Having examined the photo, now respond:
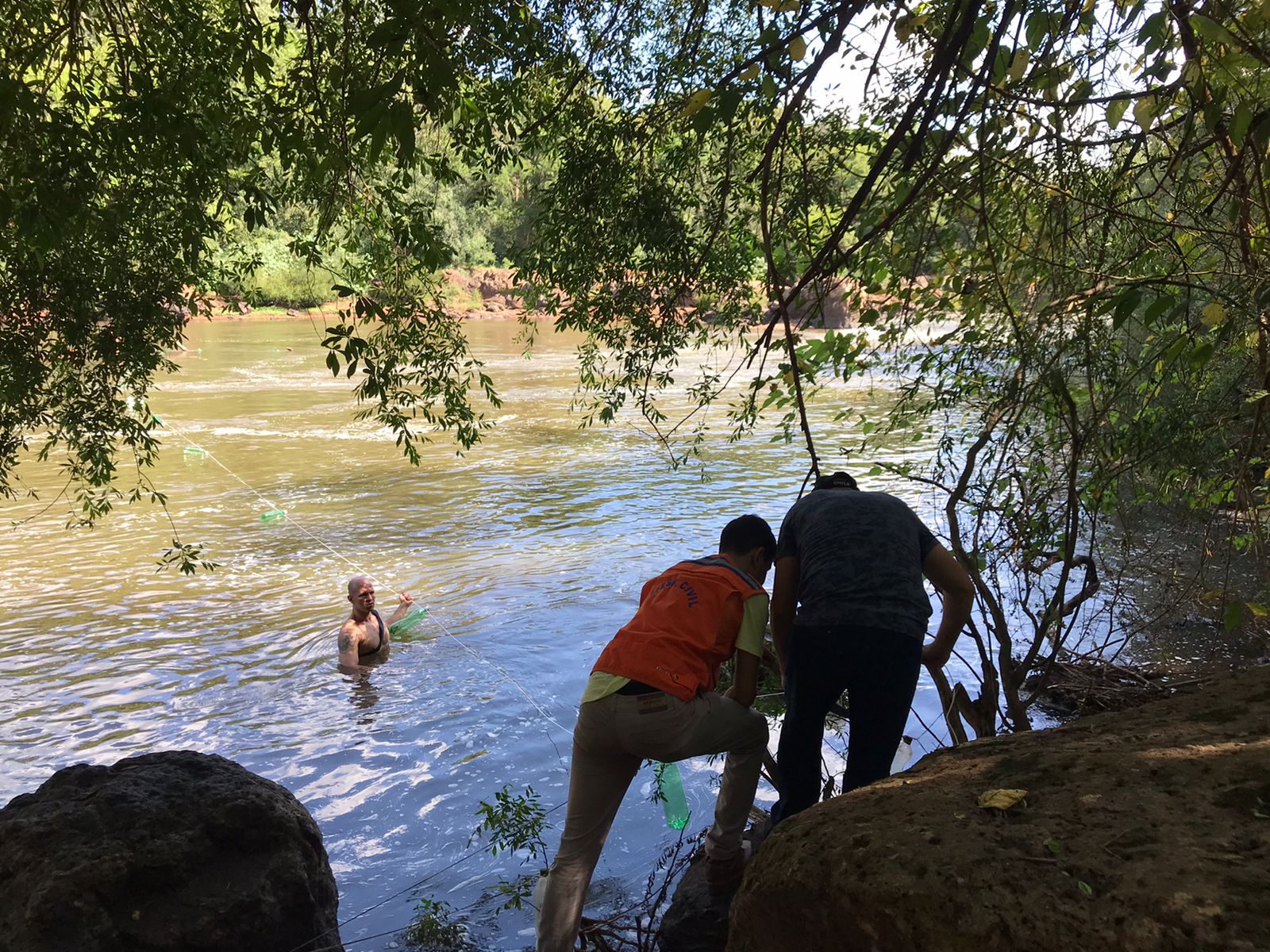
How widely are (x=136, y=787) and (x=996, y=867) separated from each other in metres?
3.89

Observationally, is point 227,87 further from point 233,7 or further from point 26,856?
point 26,856

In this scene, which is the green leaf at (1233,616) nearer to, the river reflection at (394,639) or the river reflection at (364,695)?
the river reflection at (394,639)

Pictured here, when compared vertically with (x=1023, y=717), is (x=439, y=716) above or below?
below

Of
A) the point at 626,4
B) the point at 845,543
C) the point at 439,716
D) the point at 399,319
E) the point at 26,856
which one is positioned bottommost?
the point at 439,716

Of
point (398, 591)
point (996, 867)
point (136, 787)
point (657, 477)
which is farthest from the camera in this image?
point (657, 477)

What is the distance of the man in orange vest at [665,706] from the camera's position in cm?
343

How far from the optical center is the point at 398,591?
11883mm

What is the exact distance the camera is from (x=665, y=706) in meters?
3.40

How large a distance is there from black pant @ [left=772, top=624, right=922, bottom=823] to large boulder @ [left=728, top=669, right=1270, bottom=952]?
80cm

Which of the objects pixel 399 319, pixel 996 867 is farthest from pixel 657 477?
pixel 996 867

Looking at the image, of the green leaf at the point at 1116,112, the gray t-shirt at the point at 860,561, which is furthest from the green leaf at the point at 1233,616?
the green leaf at the point at 1116,112

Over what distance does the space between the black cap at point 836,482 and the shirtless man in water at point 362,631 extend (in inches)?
235

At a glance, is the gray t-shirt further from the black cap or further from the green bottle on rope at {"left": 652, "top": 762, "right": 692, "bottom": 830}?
the green bottle on rope at {"left": 652, "top": 762, "right": 692, "bottom": 830}

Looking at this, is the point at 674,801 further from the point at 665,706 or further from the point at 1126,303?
the point at 1126,303
